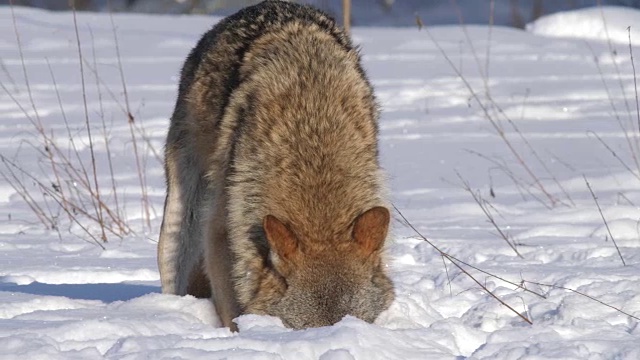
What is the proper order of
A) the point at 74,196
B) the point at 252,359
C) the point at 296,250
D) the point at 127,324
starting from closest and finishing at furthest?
the point at 252,359 → the point at 127,324 → the point at 296,250 → the point at 74,196

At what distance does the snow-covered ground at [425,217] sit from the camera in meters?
3.66

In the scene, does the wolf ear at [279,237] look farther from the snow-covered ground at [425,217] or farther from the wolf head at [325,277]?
the snow-covered ground at [425,217]

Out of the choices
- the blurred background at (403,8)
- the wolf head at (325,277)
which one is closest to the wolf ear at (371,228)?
the wolf head at (325,277)

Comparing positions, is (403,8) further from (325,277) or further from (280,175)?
(325,277)

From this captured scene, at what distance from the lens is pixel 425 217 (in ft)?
24.0

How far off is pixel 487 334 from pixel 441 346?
288 mm

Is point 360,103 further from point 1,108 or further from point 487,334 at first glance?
point 1,108

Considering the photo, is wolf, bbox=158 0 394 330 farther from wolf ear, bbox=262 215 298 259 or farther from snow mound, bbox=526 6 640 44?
snow mound, bbox=526 6 640 44

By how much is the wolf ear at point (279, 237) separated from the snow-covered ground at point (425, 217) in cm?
26

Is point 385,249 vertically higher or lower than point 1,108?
higher

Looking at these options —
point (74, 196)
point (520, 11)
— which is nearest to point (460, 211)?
point (74, 196)

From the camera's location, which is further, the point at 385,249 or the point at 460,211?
the point at 460,211

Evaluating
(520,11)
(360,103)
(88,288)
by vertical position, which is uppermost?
(360,103)

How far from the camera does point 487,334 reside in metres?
4.01
